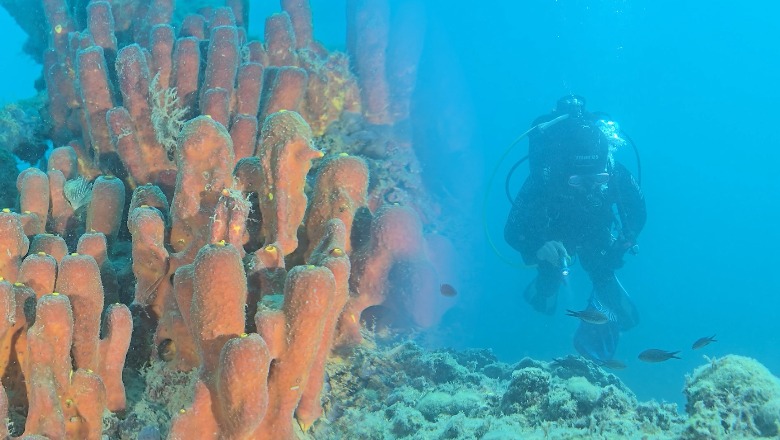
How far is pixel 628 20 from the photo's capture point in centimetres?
8250

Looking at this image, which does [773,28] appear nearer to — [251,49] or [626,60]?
[626,60]

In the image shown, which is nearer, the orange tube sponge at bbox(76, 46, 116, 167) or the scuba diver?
the orange tube sponge at bbox(76, 46, 116, 167)

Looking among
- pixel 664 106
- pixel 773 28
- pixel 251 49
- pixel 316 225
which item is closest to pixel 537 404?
pixel 316 225

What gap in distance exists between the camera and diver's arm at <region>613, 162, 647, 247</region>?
24.4 ft

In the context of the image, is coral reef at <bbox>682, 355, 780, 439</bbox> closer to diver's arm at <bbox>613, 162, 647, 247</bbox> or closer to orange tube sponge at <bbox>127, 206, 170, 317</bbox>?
orange tube sponge at <bbox>127, 206, 170, 317</bbox>

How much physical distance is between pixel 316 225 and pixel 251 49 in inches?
123

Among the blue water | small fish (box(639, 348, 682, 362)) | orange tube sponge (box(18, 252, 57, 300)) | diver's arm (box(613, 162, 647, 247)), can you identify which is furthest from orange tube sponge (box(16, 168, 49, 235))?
diver's arm (box(613, 162, 647, 247))

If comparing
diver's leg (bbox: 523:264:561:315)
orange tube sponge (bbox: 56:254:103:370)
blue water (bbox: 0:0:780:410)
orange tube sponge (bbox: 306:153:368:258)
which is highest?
blue water (bbox: 0:0:780:410)

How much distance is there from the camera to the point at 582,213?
7430 millimetres

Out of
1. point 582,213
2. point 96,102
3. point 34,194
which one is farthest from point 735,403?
point 582,213

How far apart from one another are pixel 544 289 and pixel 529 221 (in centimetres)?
136

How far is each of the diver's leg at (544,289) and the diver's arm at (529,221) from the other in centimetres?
30

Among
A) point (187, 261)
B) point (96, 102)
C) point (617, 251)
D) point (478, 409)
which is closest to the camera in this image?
point (187, 261)

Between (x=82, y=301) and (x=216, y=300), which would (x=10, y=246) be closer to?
(x=82, y=301)
